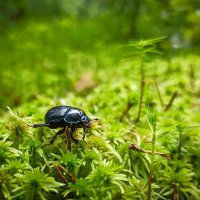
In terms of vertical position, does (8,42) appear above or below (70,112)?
above

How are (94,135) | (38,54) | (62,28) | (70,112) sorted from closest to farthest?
(70,112), (94,135), (38,54), (62,28)

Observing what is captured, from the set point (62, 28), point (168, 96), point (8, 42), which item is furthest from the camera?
point (62, 28)

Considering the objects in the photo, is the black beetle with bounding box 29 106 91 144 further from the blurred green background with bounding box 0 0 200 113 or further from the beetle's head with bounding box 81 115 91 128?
the blurred green background with bounding box 0 0 200 113

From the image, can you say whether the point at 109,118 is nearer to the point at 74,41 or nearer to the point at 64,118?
the point at 64,118

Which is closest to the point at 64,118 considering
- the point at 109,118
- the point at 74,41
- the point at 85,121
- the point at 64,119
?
the point at 64,119

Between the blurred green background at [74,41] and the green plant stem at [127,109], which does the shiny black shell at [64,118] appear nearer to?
the green plant stem at [127,109]

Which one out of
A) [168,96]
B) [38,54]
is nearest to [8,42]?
[38,54]

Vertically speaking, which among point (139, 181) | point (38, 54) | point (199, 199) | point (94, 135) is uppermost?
point (38, 54)

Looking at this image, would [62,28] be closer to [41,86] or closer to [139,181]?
[41,86]
